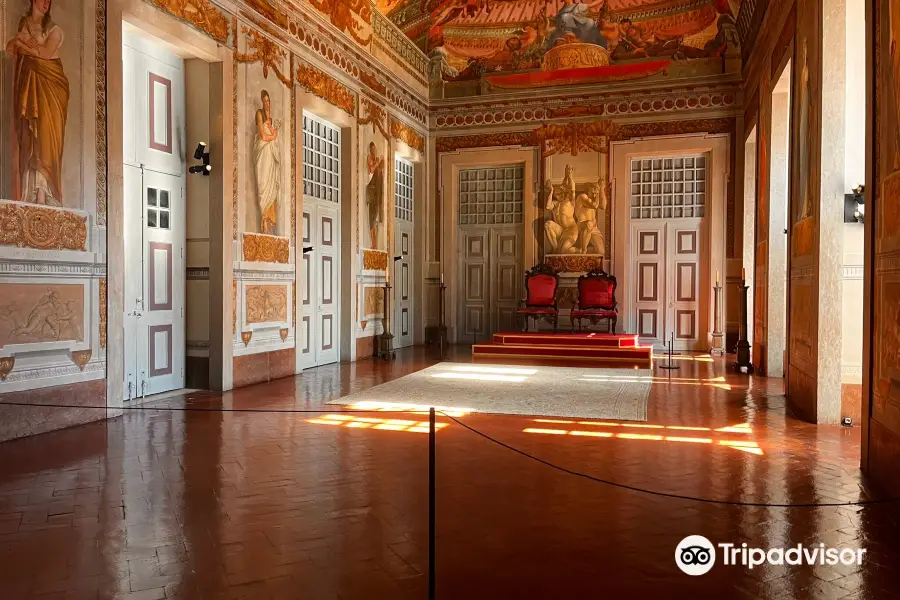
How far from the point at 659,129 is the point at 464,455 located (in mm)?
10726

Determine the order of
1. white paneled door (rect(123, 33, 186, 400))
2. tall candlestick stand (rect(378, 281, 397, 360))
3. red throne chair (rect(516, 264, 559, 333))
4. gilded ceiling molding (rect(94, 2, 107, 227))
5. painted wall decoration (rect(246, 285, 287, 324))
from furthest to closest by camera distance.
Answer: red throne chair (rect(516, 264, 559, 333)) → tall candlestick stand (rect(378, 281, 397, 360)) → painted wall decoration (rect(246, 285, 287, 324)) → white paneled door (rect(123, 33, 186, 400)) → gilded ceiling molding (rect(94, 2, 107, 227))

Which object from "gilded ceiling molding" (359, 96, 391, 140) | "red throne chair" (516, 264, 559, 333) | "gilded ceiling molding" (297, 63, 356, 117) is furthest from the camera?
"red throne chair" (516, 264, 559, 333)

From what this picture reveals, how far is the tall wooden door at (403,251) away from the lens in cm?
1412

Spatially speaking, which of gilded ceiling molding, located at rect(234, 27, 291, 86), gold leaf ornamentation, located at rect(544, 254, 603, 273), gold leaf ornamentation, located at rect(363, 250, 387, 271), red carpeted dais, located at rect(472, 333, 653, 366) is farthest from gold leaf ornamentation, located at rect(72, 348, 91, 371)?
gold leaf ornamentation, located at rect(544, 254, 603, 273)

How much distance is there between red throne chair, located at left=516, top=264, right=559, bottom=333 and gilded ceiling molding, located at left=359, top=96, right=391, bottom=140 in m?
4.05

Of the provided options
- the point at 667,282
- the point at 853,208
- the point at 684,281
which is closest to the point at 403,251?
the point at 667,282

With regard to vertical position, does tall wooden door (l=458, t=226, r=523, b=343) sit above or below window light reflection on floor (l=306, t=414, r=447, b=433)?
above

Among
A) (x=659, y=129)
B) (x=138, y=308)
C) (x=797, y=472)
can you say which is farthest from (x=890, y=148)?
(x=659, y=129)

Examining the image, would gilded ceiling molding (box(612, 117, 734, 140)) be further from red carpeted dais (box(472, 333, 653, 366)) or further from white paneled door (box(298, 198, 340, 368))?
white paneled door (box(298, 198, 340, 368))

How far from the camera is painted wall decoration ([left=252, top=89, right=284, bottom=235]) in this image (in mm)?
9211

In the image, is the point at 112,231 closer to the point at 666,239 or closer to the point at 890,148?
the point at 890,148

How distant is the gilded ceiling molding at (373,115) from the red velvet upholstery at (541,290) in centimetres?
405

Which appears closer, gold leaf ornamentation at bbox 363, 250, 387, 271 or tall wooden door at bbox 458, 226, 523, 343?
gold leaf ornamentation at bbox 363, 250, 387, 271

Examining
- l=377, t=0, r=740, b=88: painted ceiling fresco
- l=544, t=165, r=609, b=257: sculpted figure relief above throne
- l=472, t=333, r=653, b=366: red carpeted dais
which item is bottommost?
l=472, t=333, r=653, b=366: red carpeted dais
